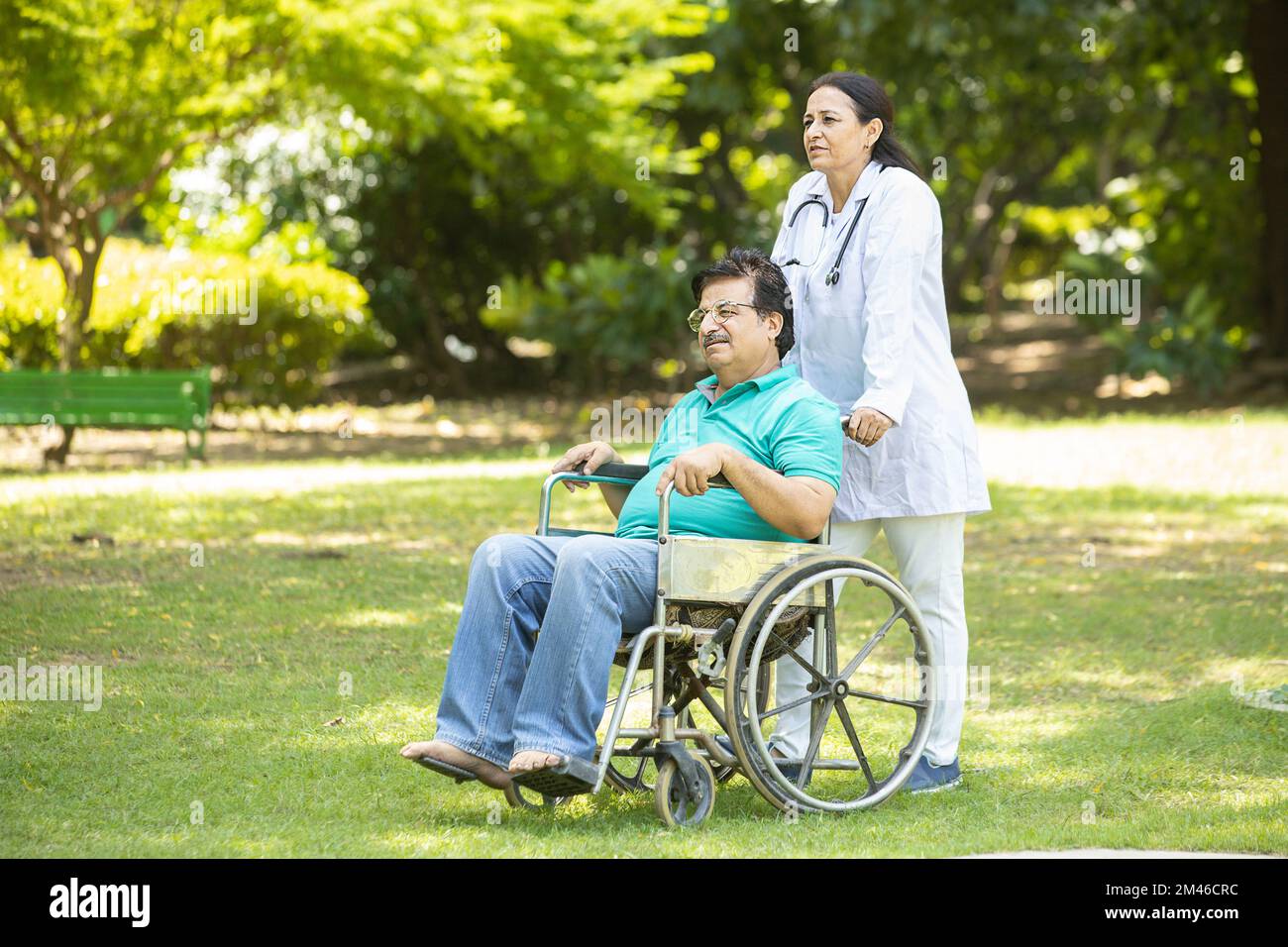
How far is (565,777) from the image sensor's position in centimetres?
393

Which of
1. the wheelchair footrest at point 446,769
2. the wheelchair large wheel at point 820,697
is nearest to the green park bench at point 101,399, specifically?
the wheelchair large wheel at point 820,697

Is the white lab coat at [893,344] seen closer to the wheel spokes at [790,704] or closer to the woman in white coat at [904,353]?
the woman in white coat at [904,353]

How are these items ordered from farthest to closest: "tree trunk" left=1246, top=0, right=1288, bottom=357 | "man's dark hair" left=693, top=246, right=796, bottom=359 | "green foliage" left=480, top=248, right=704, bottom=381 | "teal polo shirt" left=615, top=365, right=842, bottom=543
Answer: "green foliage" left=480, top=248, right=704, bottom=381, "tree trunk" left=1246, top=0, right=1288, bottom=357, "man's dark hair" left=693, top=246, right=796, bottom=359, "teal polo shirt" left=615, top=365, right=842, bottom=543

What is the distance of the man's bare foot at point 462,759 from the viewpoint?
13.1 ft

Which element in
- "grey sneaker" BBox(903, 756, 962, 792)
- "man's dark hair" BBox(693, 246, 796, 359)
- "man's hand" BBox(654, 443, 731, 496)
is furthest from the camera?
"grey sneaker" BBox(903, 756, 962, 792)

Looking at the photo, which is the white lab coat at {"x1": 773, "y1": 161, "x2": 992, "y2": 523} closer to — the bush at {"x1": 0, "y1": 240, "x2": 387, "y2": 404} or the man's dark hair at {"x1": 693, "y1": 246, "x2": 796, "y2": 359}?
the man's dark hair at {"x1": 693, "y1": 246, "x2": 796, "y2": 359}

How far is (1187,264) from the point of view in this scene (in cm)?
2039

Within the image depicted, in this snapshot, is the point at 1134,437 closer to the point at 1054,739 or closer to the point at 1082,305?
the point at 1082,305

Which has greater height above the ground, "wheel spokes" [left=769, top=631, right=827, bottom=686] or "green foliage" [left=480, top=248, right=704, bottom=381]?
"green foliage" [left=480, top=248, right=704, bottom=381]

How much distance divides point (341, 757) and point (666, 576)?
139 cm

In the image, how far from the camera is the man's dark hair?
4.43m

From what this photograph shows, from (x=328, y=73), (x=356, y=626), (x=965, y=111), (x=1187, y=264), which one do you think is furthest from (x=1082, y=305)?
(x=356, y=626)

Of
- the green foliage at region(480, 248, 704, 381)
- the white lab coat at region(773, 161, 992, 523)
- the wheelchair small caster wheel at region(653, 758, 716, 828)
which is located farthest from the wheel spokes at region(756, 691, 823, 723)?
the green foliage at region(480, 248, 704, 381)

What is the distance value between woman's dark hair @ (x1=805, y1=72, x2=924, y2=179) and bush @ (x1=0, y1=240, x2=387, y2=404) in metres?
10.7
